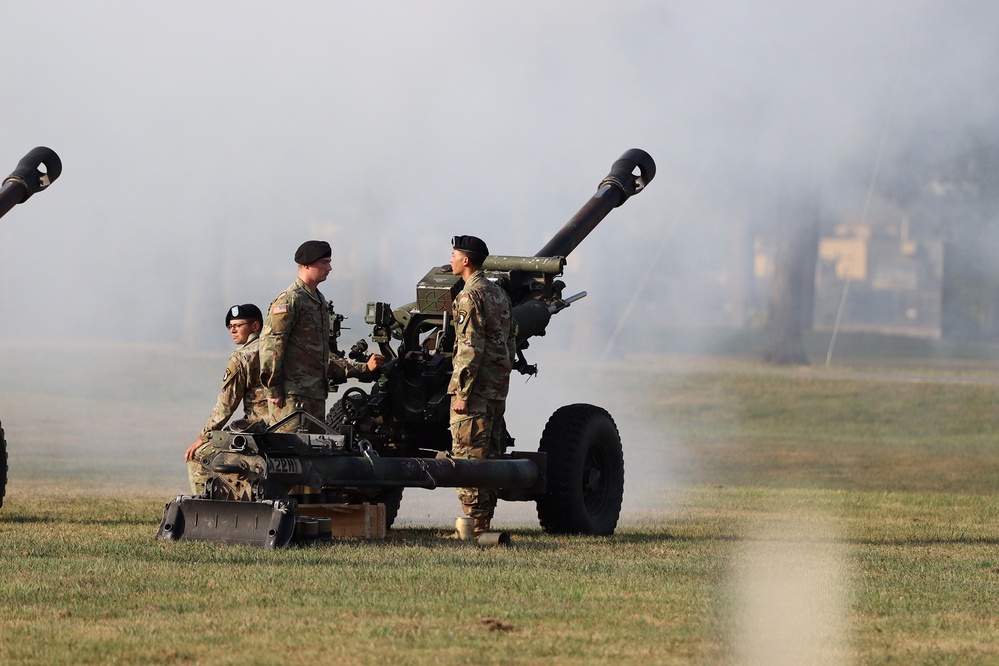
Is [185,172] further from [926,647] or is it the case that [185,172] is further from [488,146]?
[926,647]

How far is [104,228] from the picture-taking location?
2330cm

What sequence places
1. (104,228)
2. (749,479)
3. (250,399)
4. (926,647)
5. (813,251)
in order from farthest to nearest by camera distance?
(813,251)
(104,228)
(749,479)
(250,399)
(926,647)

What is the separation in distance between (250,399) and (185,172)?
39.1ft

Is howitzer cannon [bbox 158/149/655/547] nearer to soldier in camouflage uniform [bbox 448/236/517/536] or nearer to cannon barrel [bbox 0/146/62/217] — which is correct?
soldier in camouflage uniform [bbox 448/236/517/536]

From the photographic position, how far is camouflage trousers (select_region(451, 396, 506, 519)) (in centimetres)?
1002

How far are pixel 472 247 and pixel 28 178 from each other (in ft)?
13.0

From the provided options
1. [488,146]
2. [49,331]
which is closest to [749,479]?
[488,146]

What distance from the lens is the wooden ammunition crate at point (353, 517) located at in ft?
30.7

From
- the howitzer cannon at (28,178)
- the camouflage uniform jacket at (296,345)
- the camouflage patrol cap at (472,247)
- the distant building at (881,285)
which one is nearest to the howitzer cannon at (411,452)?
the camouflage uniform jacket at (296,345)

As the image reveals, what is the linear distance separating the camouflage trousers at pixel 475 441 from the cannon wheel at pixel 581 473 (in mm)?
536

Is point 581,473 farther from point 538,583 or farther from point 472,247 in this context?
point 538,583

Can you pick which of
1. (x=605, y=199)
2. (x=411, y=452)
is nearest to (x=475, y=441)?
(x=411, y=452)

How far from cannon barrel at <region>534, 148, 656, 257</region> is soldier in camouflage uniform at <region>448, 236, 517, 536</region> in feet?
5.06

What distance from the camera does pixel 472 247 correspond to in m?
10.0
